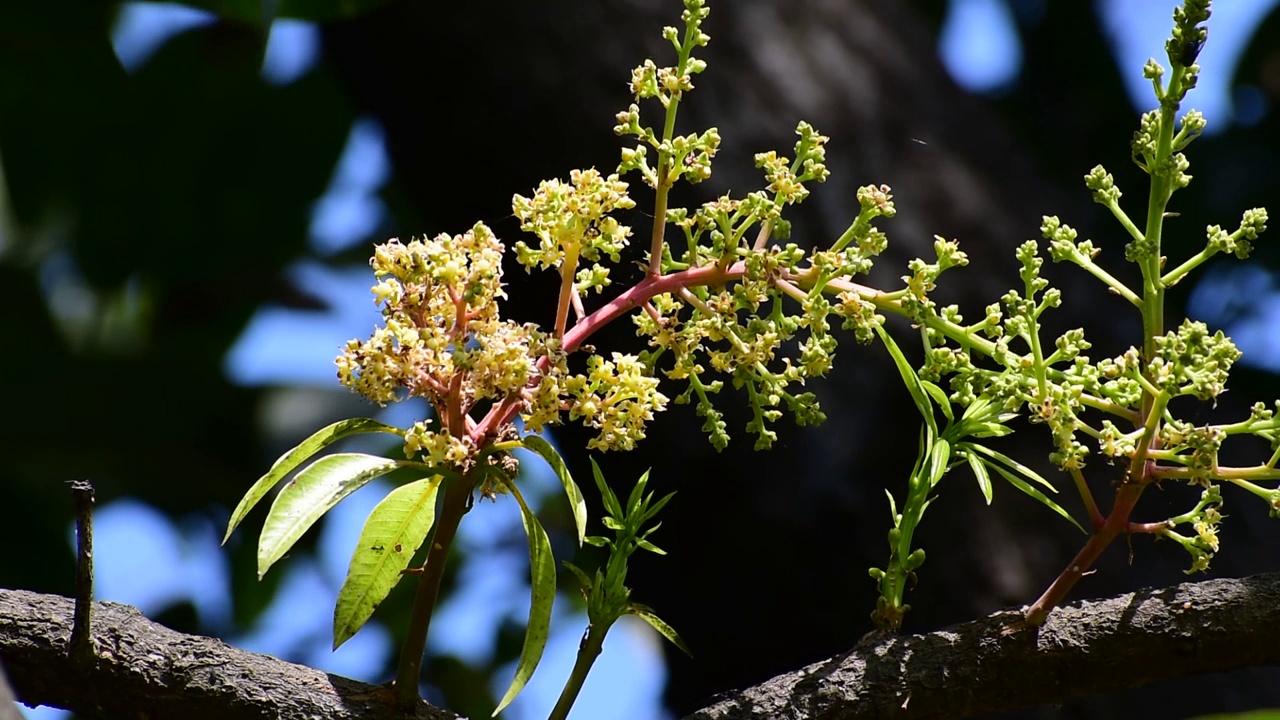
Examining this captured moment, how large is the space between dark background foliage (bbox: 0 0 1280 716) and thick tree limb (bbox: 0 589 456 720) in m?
1.42

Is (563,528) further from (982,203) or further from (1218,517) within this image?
(1218,517)

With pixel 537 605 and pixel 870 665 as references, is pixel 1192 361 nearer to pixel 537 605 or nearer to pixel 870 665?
pixel 870 665

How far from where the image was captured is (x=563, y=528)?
A: 364cm

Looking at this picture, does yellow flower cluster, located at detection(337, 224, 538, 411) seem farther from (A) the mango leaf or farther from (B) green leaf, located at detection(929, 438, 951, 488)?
(B) green leaf, located at detection(929, 438, 951, 488)

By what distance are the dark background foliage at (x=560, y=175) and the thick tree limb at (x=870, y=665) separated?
1.43m

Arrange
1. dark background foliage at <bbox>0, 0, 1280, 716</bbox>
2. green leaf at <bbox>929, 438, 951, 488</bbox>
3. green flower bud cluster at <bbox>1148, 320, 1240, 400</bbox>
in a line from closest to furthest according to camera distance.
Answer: green flower bud cluster at <bbox>1148, 320, 1240, 400</bbox>, green leaf at <bbox>929, 438, 951, 488</bbox>, dark background foliage at <bbox>0, 0, 1280, 716</bbox>

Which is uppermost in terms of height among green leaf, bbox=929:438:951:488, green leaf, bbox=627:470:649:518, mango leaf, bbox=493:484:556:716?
green leaf, bbox=929:438:951:488

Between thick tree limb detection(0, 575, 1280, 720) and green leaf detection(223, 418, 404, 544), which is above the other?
green leaf detection(223, 418, 404, 544)

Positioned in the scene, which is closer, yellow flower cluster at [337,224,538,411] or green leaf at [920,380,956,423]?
yellow flower cluster at [337,224,538,411]

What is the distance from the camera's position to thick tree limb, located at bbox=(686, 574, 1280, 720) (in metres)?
1.05

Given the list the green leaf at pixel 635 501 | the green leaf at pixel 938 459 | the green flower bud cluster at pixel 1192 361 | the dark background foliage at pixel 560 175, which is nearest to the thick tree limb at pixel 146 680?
the green leaf at pixel 635 501

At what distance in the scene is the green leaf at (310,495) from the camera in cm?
96

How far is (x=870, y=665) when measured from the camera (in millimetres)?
1065

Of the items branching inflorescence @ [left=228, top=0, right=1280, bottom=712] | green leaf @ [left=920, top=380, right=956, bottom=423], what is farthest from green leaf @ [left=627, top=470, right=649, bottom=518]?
green leaf @ [left=920, top=380, right=956, bottom=423]
